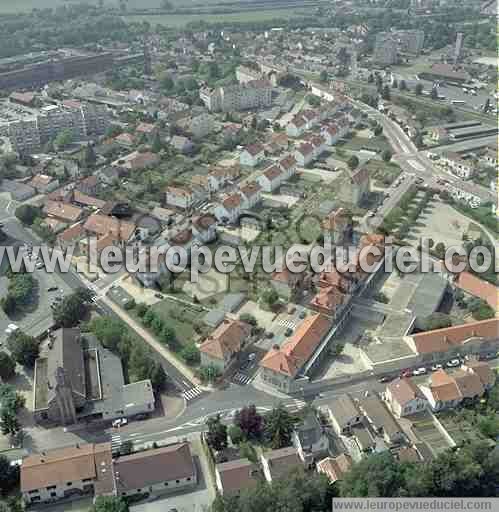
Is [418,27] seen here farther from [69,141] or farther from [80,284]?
[80,284]

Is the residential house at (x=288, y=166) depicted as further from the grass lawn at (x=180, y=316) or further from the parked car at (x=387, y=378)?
the parked car at (x=387, y=378)

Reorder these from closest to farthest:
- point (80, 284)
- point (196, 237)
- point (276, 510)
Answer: point (276, 510) < point (80, 284) < point (196, 237)

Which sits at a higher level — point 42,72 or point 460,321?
point 42,72

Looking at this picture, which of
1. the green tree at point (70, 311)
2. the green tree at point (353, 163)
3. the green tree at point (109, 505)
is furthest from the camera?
the green tree at point (353, 163)

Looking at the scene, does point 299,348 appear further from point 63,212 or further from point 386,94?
point 386,94

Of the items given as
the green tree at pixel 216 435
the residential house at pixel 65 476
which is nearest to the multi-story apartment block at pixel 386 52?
the green tree at pixel 216 435

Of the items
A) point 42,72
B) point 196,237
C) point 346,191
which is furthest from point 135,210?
point 42,72

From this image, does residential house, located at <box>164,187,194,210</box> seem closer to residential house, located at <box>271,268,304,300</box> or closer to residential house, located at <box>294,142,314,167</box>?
residential house, located at <box>294,142,314,167</box>

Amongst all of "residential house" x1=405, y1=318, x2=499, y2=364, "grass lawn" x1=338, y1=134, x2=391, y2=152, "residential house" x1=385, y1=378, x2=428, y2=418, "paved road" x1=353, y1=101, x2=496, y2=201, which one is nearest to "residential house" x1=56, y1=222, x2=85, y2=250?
"residential house" x1=405, y1=318, x2=499, y2=364
